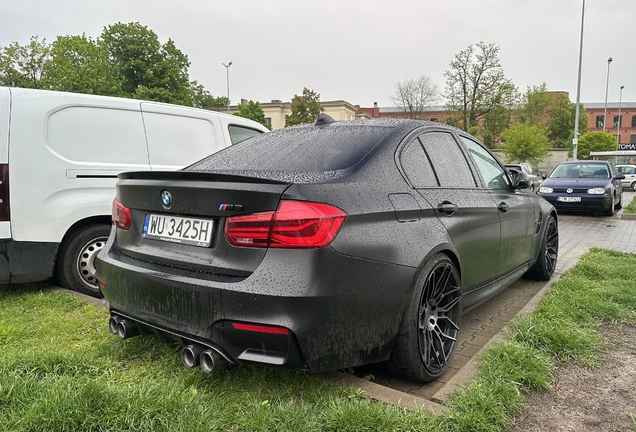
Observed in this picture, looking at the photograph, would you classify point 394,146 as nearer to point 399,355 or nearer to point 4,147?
point 399,355

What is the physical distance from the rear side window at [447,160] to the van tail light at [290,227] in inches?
49.4

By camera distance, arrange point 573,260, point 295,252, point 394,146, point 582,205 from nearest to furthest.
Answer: point 295,252
point 394,146
point 573,260
point 582,205

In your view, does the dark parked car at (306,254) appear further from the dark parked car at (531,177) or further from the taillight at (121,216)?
the dark parked car at (531,177)

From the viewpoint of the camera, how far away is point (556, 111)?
63.4 meters

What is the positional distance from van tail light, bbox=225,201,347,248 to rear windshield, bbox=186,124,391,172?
16.8 inches

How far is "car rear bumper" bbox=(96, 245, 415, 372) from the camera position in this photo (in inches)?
80.9

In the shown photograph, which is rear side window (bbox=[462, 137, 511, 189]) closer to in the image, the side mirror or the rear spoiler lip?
the side mirror

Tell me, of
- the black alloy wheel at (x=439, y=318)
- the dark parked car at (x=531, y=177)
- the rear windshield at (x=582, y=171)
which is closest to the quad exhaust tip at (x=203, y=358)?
the black alloy wheel at (x=439, y=318)

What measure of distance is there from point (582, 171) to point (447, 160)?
1300cm

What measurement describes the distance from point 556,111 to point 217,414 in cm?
7107

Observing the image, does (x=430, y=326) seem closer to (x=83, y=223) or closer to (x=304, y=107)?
(x=83, y=223)

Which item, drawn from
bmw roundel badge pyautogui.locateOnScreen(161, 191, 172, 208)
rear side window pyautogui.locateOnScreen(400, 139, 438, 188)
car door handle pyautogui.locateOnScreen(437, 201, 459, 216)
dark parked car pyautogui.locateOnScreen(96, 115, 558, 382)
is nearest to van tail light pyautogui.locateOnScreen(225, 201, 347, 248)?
dark parked car pyautogui.locateOnScreen(96, 115, 558, 382)

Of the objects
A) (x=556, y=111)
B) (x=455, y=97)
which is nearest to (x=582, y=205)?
(x=455, y=97)

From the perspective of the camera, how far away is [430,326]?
9.11 feet
